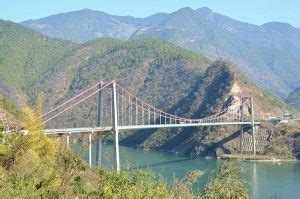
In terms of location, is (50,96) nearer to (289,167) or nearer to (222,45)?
Result: (289,167)

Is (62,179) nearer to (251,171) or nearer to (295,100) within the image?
(251,171)

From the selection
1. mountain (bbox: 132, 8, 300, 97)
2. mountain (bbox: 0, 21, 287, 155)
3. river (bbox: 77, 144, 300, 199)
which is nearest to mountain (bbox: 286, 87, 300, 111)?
mountain (bbox: 0, 21, 287, 155)

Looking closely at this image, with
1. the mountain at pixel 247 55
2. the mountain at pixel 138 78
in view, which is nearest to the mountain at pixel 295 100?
the mountain at pixel 138 78

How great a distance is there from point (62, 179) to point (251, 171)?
21.1 meters

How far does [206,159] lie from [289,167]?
614 centimetres

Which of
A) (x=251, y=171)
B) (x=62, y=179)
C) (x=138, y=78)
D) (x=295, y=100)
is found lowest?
(x=251, y=171)

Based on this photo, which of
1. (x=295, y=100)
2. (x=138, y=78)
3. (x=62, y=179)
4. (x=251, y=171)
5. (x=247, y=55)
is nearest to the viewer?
(x=62, y=179)

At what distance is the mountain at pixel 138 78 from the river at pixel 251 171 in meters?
4.63

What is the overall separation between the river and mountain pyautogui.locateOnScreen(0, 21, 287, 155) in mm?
4631

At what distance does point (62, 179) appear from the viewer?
27.7 ft

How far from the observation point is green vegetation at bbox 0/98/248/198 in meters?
6.71

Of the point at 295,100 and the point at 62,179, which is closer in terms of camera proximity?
the point at 62,179

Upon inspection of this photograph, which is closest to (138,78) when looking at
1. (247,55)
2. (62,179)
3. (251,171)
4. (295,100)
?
(295,100)

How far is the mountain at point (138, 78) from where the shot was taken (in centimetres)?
4425
